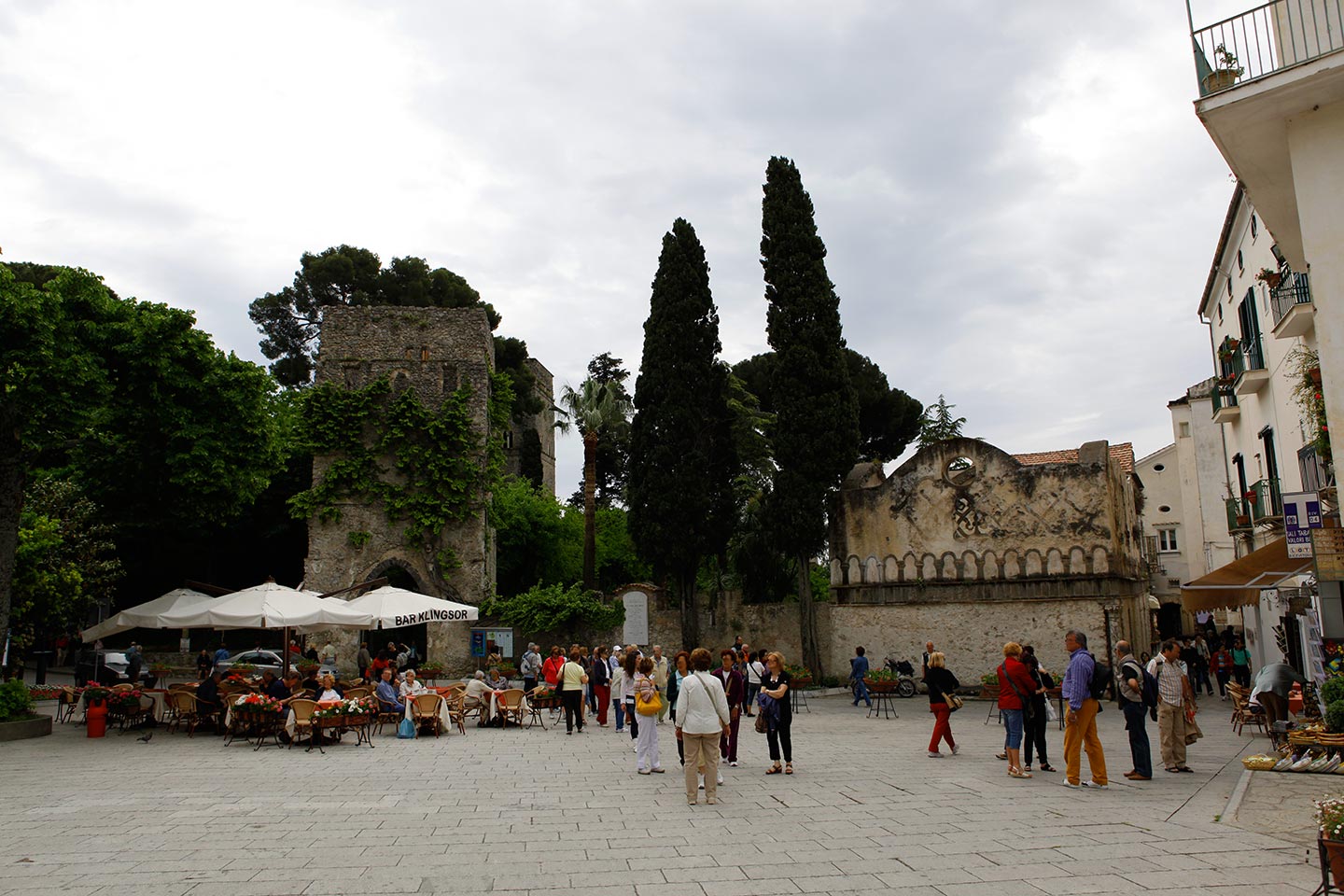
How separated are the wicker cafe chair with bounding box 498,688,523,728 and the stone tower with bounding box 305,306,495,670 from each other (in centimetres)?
1093

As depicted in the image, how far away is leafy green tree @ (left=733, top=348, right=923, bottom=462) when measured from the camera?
45875 mm

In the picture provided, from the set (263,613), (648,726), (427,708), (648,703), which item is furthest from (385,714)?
(648,703)

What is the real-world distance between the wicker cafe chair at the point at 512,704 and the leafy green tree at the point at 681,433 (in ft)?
31.7

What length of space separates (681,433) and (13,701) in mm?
17152

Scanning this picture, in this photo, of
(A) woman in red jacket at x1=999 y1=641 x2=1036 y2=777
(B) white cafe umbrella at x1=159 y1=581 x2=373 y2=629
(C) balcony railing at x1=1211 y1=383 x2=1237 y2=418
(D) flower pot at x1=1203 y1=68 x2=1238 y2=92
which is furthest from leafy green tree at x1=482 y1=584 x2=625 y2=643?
(D) flower pot at x1=1203 y1=68 x2=1238 y2=92

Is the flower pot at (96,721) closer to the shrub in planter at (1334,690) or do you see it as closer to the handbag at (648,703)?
the handbag at (648,703)

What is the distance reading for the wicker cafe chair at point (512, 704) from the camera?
709 inches

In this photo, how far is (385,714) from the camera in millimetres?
16922

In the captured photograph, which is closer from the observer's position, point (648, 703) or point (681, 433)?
point (648, 703)

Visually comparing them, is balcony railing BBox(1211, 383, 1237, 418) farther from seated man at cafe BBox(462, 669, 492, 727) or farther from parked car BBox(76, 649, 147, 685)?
parked car BBox(76, 649, 147, 685)

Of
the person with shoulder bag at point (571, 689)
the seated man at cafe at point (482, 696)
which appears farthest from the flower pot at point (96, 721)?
the person with shoulder bag at point (571, 689)

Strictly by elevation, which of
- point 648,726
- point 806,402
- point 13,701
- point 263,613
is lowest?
→ point 648,726

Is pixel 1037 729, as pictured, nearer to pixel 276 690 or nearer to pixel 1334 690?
pixel 1334 690

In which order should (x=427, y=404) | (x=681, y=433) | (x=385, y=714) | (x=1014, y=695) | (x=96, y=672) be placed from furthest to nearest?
(x=427, y=404)
(x=681, y=433)
(x=96, y=672)
(x=385, y=714)
(x=1014, y=695)
